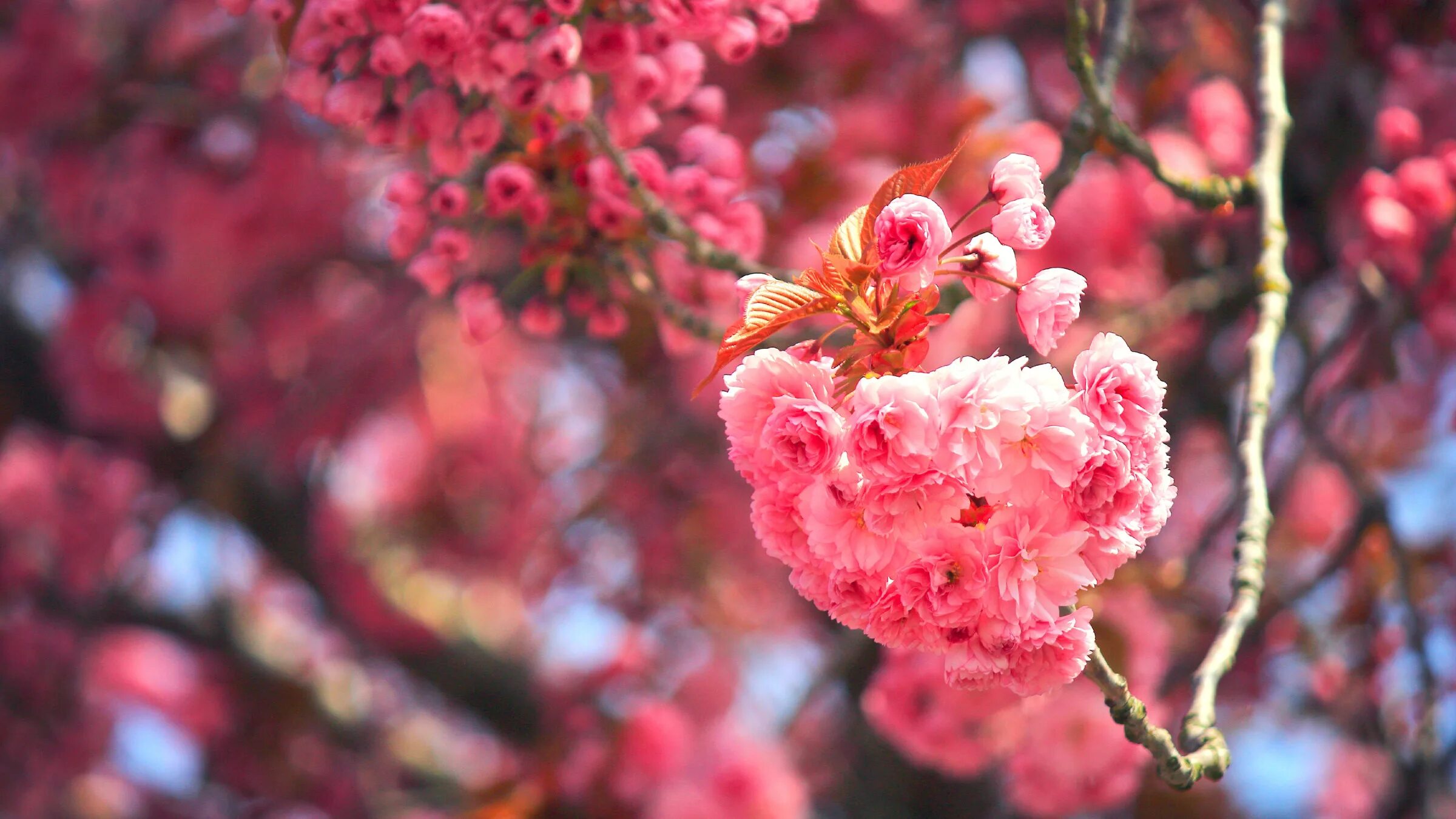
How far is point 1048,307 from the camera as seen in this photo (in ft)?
2.56

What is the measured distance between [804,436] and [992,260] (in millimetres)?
189

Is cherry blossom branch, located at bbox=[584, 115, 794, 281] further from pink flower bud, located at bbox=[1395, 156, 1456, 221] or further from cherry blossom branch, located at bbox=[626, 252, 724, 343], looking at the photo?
pink flower bud, located at bbox=[1395, 156, 1456, 221]

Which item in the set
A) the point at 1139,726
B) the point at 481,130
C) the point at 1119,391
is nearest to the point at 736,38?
the point at 481,130

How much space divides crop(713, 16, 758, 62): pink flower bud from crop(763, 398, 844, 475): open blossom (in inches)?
20.6

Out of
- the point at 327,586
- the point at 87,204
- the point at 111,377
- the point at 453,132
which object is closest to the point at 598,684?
the point at 327,586

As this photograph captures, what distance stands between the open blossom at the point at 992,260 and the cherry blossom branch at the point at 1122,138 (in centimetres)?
33

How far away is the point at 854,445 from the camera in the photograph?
690 mm

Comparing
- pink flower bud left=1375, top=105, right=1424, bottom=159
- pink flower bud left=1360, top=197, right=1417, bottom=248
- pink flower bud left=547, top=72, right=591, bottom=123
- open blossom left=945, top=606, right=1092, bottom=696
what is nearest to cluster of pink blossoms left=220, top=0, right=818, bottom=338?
pink flower bud left=547, top=72, right=591, bottom=123

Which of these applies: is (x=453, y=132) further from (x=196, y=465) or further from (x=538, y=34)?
(x=196, y=465)

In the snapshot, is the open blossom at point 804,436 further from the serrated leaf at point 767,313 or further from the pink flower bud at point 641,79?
the pink flower bud at point 641,79

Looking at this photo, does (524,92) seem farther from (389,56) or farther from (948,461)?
(948,461)

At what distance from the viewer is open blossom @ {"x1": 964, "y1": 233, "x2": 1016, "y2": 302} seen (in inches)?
30.8

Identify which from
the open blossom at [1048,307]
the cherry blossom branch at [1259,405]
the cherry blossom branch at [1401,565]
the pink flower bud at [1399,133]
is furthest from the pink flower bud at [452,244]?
the pink flower bud at [1399,133]

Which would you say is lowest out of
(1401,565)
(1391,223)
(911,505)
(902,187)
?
(1401,565)
